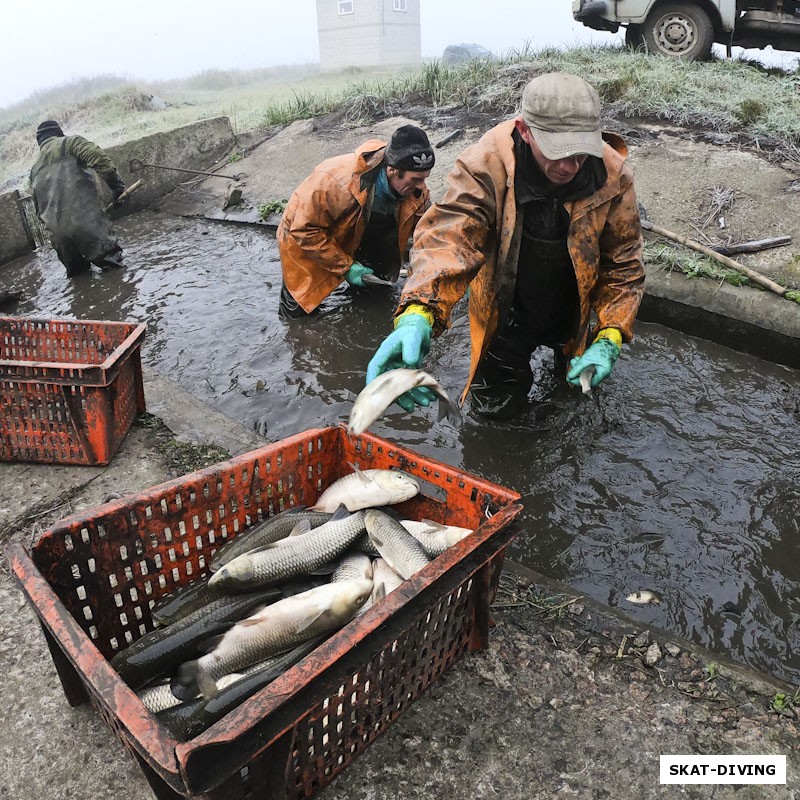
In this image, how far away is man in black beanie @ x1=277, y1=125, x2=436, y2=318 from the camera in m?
5.34

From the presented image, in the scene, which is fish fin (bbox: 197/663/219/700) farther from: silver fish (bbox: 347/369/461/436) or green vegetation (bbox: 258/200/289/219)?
green vegetation (bbox: 258/200/289/219)

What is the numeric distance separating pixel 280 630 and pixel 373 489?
76 cm

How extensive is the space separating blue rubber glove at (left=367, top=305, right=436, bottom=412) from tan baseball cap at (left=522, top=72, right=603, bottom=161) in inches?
39.4

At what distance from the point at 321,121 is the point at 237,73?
102ft

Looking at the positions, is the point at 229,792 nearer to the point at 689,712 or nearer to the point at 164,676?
the point at 164,676

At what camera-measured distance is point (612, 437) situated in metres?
4.48

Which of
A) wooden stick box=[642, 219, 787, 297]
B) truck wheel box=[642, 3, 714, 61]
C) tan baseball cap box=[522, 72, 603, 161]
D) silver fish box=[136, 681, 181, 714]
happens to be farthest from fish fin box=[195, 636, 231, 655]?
truck wheel box=[642, 3, 714, 61]

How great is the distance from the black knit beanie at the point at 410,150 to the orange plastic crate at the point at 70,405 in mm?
2501

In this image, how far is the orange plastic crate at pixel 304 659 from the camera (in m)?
1.64

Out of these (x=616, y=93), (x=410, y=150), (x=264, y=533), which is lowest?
(x=264, y=533)

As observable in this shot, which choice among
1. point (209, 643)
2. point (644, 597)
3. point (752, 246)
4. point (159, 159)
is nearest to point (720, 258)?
point (752, 246)

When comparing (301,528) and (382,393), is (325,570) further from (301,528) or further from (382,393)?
(382,393)

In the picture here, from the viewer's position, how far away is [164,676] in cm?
225

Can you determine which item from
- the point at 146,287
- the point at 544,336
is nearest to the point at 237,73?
the point at 146,287
